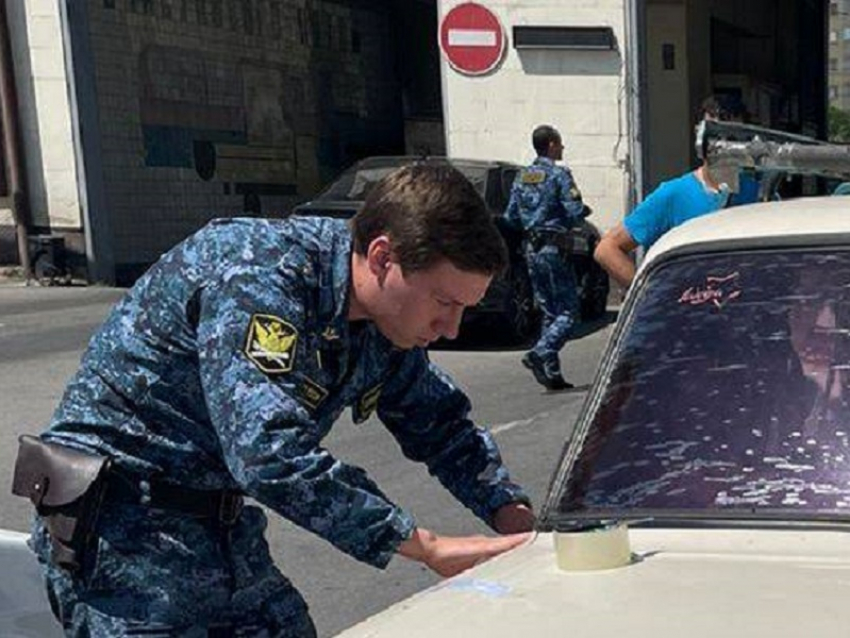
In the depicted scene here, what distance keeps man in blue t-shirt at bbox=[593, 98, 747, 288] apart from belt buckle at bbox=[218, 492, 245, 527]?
330cm

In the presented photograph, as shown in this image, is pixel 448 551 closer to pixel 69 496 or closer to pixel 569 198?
pixel 69 496

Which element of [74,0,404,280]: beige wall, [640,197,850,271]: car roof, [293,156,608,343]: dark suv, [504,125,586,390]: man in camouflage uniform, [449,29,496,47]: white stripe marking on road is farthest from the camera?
[74,0,404,280]: beige wall

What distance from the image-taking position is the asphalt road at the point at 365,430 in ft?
16.4

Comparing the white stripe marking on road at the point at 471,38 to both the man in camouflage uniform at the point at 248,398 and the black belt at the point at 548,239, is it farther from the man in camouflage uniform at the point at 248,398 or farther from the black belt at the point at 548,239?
the man in camouflage uniform at the point at 248,398

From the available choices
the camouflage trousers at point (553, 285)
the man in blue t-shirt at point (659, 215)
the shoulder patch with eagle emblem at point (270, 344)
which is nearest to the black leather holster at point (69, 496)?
the shoulder patch with eagle emblem at point (270, 344)

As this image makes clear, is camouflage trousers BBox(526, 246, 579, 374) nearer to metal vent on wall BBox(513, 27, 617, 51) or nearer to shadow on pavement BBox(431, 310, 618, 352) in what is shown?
shadow on pavement BBox(431, 310, 618, 352)

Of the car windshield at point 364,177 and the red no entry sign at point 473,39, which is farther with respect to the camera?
the red no entry sign at point 473,39

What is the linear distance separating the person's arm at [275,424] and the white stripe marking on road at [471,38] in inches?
500

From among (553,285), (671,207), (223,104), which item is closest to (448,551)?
(671,207)

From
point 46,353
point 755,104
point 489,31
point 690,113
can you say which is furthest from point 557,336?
point 755,104

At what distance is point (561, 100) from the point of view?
47.5ft

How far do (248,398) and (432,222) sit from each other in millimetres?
450

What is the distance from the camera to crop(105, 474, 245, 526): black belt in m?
2.32

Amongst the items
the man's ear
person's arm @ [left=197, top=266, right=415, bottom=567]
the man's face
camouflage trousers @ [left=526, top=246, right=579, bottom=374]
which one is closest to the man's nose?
the man's face
